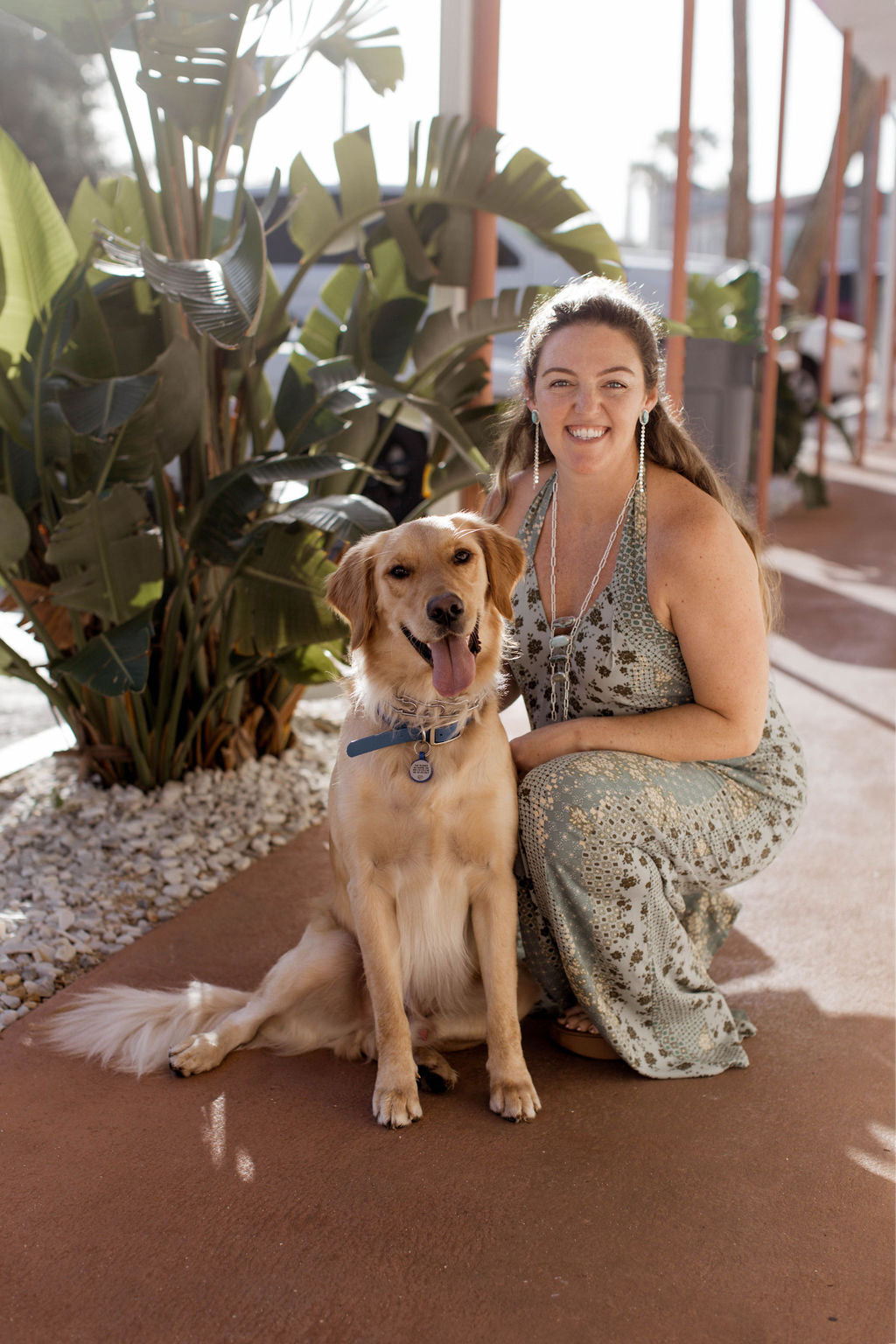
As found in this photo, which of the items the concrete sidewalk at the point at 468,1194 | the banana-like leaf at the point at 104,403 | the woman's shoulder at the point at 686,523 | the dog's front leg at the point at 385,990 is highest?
the banana-like leaf at the point at 104,403

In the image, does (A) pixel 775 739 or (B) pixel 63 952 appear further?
(B) pixel 63 952

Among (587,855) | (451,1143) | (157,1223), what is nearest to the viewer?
(157,1223)

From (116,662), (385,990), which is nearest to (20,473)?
(116,662)

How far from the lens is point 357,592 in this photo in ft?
8.48

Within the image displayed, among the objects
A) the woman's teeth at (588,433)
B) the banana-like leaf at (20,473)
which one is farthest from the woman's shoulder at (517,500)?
the banana-like leaf at (20,473)

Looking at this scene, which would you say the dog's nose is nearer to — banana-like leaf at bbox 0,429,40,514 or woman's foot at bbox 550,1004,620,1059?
woman's foot at bbox 550,1004,620,1059

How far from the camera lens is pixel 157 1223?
2.08 meters

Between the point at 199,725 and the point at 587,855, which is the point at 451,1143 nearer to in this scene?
the point at 587,855

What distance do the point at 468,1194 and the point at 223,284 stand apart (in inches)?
90.1

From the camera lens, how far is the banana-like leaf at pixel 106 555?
338 centimetres

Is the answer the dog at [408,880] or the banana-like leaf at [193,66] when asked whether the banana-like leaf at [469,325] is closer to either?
the banana-like leaf at [193,66]

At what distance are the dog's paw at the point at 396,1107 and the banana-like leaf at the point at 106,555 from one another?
5.81 ft

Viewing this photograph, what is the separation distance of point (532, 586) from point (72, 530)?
56.2 inches

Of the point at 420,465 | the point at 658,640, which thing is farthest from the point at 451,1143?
the point at 420,465
